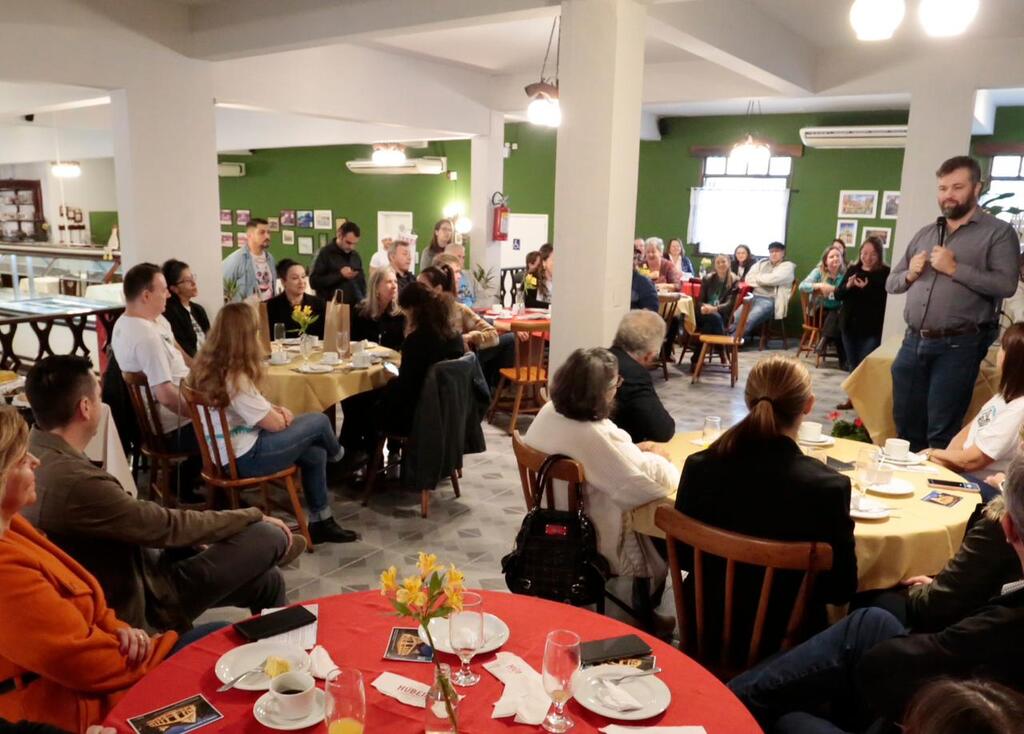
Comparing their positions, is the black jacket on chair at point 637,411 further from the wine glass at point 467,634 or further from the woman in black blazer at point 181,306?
the woman in black blazer at point 181,306

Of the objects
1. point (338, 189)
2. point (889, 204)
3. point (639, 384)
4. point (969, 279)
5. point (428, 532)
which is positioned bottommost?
point (428, 532)

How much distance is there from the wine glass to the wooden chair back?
3.06 feet

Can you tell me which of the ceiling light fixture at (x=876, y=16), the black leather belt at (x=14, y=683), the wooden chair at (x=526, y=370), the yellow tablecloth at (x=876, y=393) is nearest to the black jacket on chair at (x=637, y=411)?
the ceiling light fixture at (x=876, y=16)

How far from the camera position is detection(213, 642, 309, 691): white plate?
1.51 metres

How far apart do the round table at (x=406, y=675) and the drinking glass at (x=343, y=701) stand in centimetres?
13

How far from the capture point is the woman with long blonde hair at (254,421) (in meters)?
3.44

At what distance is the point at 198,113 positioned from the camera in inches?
232

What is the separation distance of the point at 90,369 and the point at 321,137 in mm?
9150

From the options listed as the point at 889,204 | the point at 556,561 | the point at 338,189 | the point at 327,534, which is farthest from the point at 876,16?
the point at 338,189

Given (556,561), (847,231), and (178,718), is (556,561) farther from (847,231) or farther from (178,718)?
(847,231)

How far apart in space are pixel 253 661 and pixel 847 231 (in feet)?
35.5

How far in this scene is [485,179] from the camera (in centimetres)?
880

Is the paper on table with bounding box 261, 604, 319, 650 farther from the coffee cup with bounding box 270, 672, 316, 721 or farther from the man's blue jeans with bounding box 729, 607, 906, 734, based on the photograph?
the man's blue jeans with bounding box 729, 607, 906, 734

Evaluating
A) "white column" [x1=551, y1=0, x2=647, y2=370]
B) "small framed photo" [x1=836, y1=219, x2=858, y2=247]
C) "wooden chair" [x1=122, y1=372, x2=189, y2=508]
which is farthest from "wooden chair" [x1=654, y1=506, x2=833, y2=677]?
"small framed photo" [x1=836, y1=219, x2=858, y2=247]
